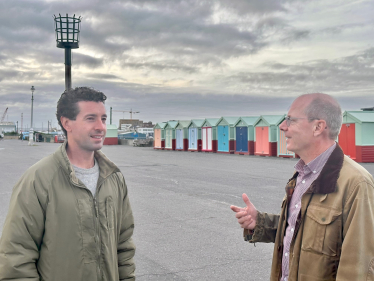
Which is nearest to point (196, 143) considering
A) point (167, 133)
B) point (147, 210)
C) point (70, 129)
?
point (167, 133)

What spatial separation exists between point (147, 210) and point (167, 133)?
1225 inches

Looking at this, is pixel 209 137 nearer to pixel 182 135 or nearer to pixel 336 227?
pixel 182 135

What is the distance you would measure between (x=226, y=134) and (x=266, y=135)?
4.73 metres

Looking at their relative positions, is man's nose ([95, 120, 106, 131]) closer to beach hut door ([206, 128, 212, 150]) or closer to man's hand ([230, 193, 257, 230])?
man's hand ([230, 193, 257, 230])

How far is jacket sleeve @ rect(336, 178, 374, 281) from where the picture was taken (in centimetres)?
220

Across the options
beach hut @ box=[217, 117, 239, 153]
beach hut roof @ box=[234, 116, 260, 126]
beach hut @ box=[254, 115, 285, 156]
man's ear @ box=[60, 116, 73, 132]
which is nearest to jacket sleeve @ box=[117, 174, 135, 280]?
man's ear @ box=[60, 116, 73, 132]

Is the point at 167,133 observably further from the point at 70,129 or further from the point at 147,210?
the point at 70,129

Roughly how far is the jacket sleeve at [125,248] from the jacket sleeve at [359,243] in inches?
57.3

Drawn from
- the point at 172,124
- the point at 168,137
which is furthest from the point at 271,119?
the point at 168,137

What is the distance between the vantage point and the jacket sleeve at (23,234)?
231 cm

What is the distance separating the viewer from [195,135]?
35969mm

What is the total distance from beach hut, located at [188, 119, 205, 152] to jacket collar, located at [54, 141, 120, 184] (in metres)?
32.7

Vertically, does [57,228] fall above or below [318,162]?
below

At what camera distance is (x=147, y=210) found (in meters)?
A: 8.64
